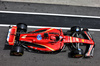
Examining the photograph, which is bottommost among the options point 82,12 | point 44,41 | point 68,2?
point 44,41

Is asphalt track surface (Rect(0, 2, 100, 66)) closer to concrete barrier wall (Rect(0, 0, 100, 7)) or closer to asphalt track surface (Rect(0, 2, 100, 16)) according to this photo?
asphalt track surface (Rect(0, 2, 100, 16))

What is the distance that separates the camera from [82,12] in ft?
41.9

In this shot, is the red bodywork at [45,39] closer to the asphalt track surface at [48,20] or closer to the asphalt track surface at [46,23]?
the asphalt track surface at [46,23]

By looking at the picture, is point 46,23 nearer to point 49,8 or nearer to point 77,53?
A: point 49,8

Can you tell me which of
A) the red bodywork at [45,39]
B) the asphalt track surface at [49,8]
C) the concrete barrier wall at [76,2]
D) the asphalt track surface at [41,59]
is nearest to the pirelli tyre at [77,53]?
the asphalt track surface at [41,59]

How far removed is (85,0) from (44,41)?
7493mm

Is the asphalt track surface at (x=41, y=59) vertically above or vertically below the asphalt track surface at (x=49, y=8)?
below

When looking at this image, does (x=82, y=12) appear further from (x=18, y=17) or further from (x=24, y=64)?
(x=24, y=64)

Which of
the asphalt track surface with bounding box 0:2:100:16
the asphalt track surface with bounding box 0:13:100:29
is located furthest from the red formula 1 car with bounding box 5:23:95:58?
the asphalt track surface with bounding box 0:2:100:16

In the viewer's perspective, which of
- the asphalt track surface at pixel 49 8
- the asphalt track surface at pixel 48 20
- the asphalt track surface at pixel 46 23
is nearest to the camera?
the asphalt track surface at pixel 46 23

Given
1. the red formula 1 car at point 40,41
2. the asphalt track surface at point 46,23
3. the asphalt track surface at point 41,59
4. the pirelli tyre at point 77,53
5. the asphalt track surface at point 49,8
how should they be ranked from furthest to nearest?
the asphalt track surface at point 49,8 < the asphalt track surface at point 46,23 < the asphalt track surface at point 41,59 < the pirelli tyre at point 77,53 < the red formula 1 car at point 40,41

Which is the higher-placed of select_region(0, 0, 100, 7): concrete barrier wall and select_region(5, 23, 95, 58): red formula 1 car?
select_region(0, 0, 100, 7): concrete barrier wall

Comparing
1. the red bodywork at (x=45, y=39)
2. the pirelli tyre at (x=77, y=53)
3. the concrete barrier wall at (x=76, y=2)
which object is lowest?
the pirelli tyre at (x=77, y=53)

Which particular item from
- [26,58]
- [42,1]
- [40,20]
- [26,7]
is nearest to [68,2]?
[42,1]
